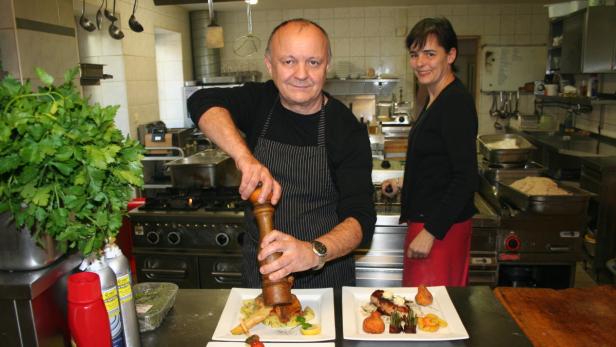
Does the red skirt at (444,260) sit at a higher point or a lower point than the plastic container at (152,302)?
lower

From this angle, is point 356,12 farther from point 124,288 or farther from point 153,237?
point 124,288

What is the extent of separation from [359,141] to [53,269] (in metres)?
1.03

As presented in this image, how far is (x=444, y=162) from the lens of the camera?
6.86 feet

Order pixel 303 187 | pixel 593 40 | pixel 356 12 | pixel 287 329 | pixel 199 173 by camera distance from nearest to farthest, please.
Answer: pixel 287 329 < pixel 303 187 < pixel 199 173 < pixel 593 40 < pixel 356 12

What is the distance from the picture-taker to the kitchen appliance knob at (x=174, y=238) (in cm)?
298

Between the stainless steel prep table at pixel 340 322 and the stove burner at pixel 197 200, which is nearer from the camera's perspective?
the stainless steel prep table at pixel 340 322

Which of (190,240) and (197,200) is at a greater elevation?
(197,200)

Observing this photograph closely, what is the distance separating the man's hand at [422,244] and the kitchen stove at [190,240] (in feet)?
3.95

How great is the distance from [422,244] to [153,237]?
1.79 metres

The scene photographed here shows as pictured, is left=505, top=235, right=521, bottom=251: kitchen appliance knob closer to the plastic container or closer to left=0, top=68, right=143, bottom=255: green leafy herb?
the plastic container

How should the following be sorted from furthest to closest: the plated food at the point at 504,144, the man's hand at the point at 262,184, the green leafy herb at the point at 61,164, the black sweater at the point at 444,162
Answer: the plated food at the point at 504,144, the black sweater at the point at 444,162, the man's hand at the point at 262,184, the green leafy herb at the point at 61,164

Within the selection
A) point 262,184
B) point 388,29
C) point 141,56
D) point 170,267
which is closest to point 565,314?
point 262,184

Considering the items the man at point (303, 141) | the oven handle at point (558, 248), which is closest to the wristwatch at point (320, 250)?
the man at point (303, 141)

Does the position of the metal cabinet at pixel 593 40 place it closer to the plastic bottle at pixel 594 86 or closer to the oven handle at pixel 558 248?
the plastic bottle at pixel 594 86
